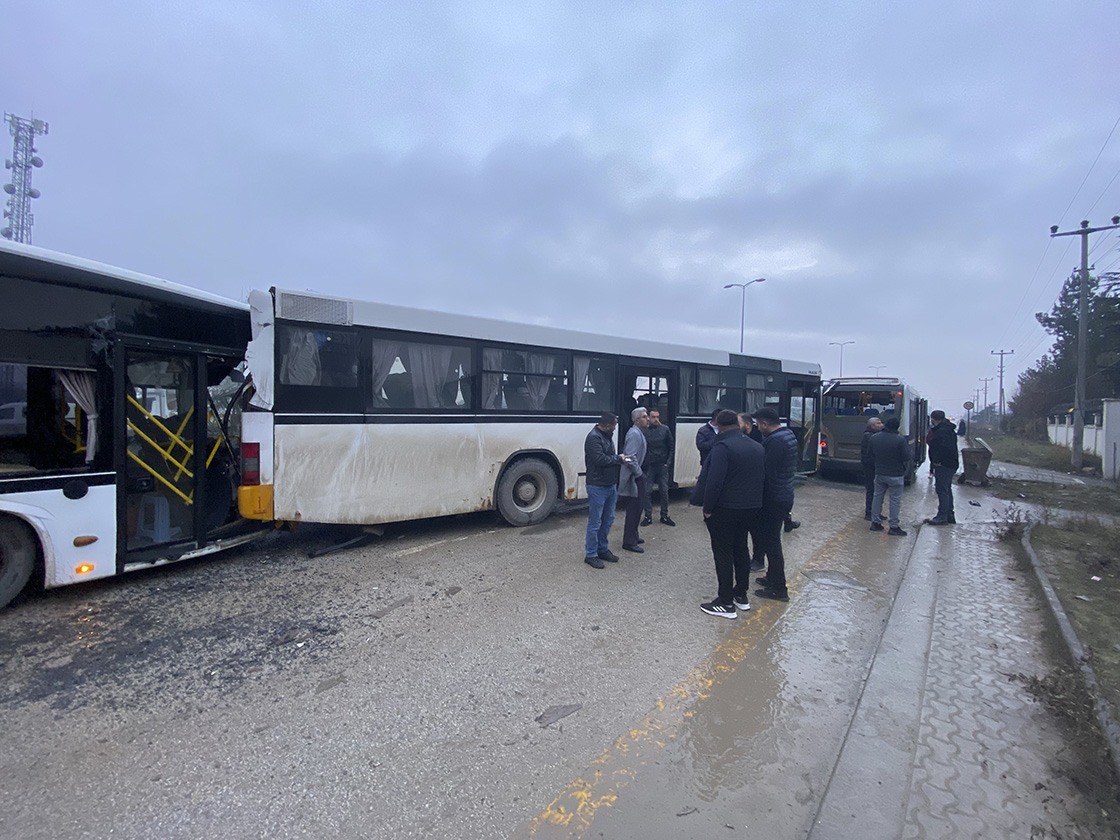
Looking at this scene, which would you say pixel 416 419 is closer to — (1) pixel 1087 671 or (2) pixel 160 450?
(2) pixel 160 450

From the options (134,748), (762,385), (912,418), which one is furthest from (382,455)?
(912,418)

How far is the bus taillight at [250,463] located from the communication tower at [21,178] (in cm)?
3711

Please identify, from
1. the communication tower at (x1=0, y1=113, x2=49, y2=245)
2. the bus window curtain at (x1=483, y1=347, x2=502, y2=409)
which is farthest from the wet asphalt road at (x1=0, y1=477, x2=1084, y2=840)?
the communication tower at (x1=0, y1=113, x2=49, y2=245)

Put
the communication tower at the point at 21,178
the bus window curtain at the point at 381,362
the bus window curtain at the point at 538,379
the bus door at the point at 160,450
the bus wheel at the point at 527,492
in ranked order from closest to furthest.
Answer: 1. the bus door at the point at 160,450
2. the bus window curtain at the point at 381,362
3. the bus wheel at the point at 527,492
4. the bus window curtain at the point at 538,379
5. the communication tower at the point at 21,178

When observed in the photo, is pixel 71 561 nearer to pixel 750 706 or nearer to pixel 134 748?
pixel 134 748

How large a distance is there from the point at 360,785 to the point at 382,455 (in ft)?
14.0

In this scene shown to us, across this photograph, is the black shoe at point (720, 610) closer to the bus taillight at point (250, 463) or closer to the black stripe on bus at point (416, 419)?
the black stripe on bus at point (416, 419)

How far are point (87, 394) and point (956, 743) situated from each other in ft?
23.7

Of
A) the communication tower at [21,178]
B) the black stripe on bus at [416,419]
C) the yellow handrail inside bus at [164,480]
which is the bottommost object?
the yellow handrail inside bus at [164,480]

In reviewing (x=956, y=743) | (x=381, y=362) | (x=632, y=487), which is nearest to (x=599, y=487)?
(x=632, y=487)

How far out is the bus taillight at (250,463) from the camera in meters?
5.67

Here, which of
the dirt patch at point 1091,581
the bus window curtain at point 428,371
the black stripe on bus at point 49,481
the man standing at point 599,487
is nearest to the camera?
the dirt patch at point 1091,581

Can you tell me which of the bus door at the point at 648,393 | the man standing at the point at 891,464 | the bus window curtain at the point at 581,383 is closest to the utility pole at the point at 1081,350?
the man standing at the point at 891,464

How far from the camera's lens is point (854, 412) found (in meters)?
15.5
